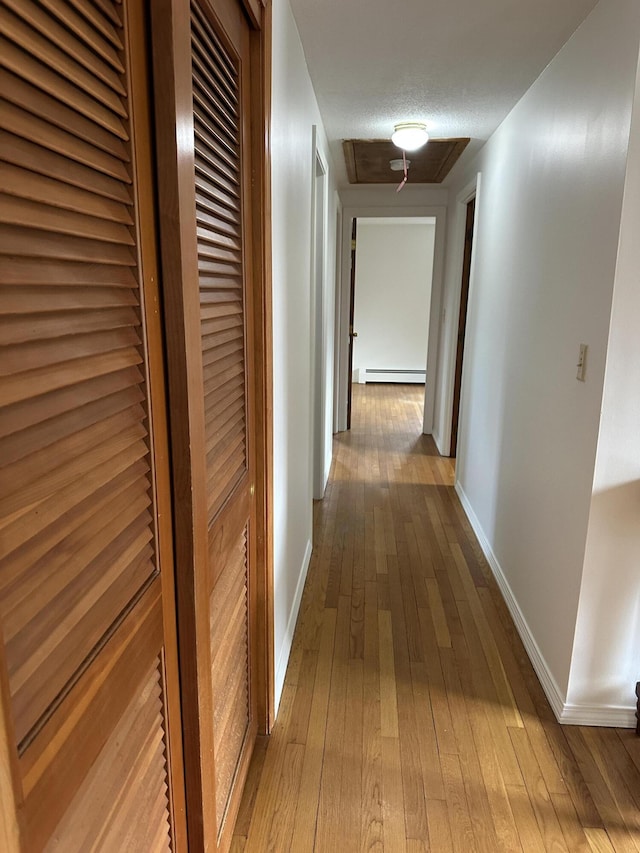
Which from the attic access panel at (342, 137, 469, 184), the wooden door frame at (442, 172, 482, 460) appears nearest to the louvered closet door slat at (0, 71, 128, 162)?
the attic access panel at (342, 137, 469, 184)

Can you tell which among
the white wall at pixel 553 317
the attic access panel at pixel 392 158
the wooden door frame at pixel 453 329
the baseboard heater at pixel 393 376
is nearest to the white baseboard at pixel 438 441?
the wooden door frame at pixel 453 329

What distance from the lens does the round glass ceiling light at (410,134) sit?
2994 millimetres

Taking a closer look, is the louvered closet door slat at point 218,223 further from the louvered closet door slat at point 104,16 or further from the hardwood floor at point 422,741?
the hardwood floor at point 422,741

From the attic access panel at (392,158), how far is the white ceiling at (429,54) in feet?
1.48

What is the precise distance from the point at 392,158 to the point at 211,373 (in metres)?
3.23

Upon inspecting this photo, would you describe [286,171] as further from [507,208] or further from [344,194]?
[344,194]

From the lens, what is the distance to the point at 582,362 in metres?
1.79

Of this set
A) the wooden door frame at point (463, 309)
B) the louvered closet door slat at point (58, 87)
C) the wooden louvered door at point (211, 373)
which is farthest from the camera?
the wooden door frame at point (463, 309)

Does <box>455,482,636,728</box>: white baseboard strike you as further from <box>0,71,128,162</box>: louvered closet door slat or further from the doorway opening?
the doorway opening

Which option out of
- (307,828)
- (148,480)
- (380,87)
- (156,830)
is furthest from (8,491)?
(380,87)

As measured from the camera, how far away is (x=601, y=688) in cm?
186

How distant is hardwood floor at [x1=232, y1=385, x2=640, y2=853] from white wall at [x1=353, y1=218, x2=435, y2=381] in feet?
17.5

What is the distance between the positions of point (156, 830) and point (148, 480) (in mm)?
584

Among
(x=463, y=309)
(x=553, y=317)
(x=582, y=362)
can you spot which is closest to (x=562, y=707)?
(x=582, y=362)
